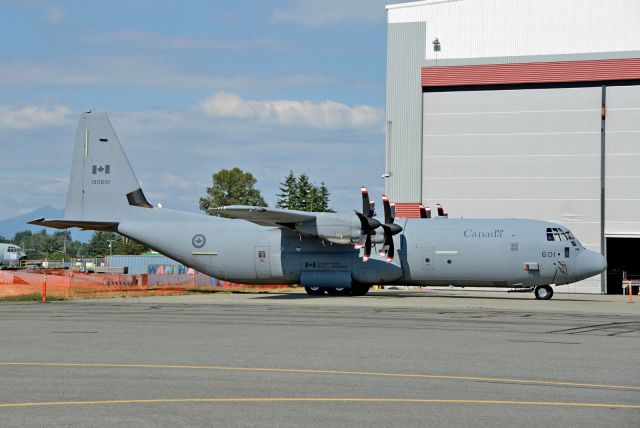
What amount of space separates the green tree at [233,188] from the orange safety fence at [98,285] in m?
81.3

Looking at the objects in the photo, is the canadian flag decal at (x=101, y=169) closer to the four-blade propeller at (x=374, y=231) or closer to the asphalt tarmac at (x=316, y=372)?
the four-blade propeller at (x=374, y=231)

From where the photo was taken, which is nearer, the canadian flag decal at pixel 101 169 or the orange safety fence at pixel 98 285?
the orange safety fence at pixel 98 285

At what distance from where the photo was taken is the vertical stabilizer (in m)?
46.1

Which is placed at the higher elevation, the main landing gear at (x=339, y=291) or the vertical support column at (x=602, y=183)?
the vertical support column at (x=602, y=183)

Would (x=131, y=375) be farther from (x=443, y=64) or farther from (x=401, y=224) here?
(x=443, y=64)

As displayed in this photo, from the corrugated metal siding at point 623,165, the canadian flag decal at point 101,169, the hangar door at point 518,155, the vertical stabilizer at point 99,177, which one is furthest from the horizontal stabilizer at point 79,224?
the corrugated metal siding at point 623,165

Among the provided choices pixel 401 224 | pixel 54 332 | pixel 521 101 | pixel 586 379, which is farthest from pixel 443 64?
pixel 586 379

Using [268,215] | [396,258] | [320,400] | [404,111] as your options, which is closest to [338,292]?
[396,258]

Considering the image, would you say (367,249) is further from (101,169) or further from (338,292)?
(101,169)

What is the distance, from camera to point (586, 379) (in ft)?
44.5

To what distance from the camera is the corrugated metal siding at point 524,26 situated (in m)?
58.1

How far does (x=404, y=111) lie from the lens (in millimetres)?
62406

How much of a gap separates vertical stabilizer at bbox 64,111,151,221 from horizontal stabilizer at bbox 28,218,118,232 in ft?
1.55

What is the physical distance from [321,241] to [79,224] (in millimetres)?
13789
